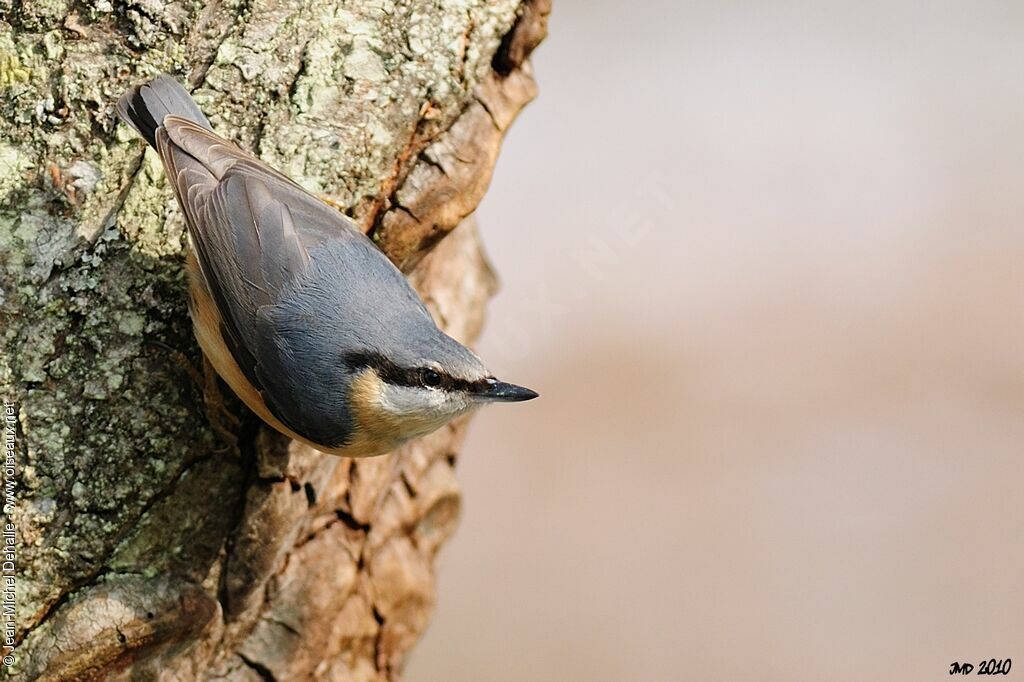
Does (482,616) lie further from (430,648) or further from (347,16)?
(347,16)

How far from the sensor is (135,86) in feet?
9.46

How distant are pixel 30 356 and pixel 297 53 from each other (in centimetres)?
112

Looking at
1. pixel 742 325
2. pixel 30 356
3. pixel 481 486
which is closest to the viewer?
pixel 30 356

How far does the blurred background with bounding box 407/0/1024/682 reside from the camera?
462 cm

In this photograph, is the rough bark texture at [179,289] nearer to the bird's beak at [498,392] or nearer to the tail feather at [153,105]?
the tail feather at [153,105]

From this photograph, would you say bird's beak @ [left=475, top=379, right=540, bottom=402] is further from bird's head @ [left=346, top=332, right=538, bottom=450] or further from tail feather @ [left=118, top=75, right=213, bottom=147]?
tail feather @ [left=118, top=75, right=213, bottom=147]

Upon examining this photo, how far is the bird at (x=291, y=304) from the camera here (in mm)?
Result: 2762

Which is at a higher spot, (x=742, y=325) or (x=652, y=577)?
(x=742, y=325)

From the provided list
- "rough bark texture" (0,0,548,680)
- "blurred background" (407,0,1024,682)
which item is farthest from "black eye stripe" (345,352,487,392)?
"blurred background" (407,0,1024,682)

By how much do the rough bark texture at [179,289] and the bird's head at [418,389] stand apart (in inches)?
14.9

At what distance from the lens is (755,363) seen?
Answer: 5.19 metres

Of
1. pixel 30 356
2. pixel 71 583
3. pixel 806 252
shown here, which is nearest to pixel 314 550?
pixel 71 583

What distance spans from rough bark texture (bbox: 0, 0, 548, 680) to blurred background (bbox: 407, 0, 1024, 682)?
1524 millimetres

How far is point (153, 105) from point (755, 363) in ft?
10.8
